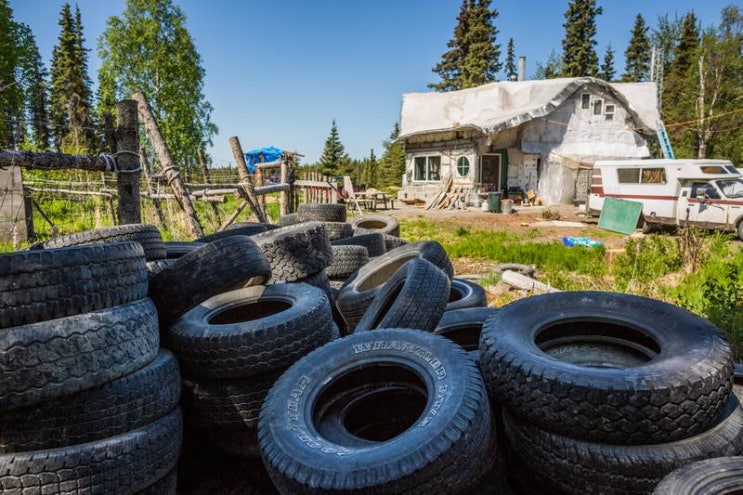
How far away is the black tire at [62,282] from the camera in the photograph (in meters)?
2.16

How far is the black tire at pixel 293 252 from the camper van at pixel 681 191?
12881 mm

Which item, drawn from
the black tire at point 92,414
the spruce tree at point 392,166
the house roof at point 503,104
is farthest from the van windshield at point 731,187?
the spruce tree at point 392,166

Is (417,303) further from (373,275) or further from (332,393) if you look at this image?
(373,275)

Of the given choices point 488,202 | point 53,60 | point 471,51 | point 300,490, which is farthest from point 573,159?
point 53,60

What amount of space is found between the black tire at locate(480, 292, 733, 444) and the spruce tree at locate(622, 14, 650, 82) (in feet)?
186

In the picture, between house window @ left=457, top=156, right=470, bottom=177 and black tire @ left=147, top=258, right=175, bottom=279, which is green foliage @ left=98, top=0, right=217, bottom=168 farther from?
black tire @ left=147, top=258, right=175, bottom=279

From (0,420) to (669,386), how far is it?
10.5ft

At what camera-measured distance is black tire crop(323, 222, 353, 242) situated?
281 inches

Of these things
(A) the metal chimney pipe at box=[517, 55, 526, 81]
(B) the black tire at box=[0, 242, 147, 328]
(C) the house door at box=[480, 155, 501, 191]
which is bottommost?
(B) the black tire at box=[0, 242, 147, 328]

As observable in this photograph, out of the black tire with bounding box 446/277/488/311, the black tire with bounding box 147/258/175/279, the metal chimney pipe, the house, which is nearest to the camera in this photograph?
the black tire with bounding box 147/258/175/279

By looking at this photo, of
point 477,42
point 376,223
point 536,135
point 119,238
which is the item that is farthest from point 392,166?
point 119,238

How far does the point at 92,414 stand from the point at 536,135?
2721cm

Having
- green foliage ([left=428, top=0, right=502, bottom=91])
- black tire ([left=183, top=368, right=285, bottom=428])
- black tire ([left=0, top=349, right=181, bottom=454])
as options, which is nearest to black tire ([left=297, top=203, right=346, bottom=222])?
black tire ([left=183, top=368, right=285, bottom=428])

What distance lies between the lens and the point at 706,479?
72.7 inches
